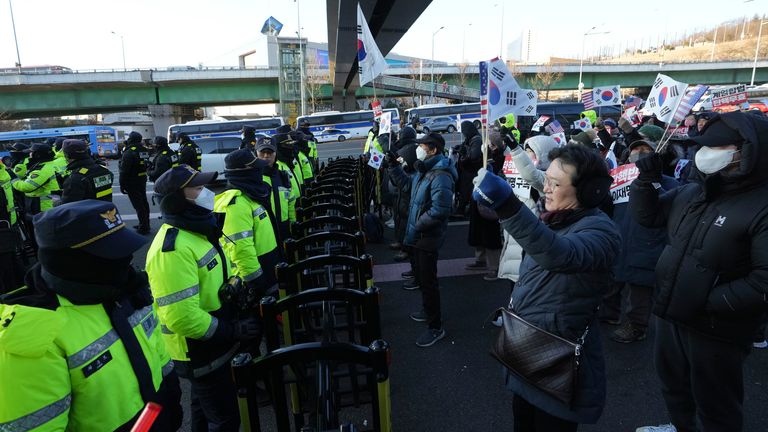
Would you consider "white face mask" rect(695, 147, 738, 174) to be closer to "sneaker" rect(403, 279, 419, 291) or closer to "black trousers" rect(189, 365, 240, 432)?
"black trousers" rect(189, 365, 240, 432)

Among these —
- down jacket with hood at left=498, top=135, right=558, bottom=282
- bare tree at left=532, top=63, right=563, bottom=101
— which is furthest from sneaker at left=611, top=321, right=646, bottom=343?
bare tree at left=532, top=63, right=563, bottom=101

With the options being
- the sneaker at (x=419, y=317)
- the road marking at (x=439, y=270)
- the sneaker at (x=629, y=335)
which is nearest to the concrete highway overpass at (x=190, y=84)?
the road marking at (x=439, y=270)

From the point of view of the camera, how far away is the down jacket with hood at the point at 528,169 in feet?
8.09

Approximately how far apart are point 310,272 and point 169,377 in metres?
1.42

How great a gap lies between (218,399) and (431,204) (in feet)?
8.34

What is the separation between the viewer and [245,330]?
255 centimetres

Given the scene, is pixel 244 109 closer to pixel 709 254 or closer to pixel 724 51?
pixel 709 254

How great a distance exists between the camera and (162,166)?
9.72 meters

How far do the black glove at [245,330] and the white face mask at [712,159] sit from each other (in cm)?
267

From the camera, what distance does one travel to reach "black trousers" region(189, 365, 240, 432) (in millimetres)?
2484

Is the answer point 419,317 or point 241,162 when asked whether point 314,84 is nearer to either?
point 419,317

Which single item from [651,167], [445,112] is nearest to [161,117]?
[445,112]

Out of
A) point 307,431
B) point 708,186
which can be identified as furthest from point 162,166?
point 708,186

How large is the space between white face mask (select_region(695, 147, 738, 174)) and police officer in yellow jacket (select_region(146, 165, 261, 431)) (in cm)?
268
